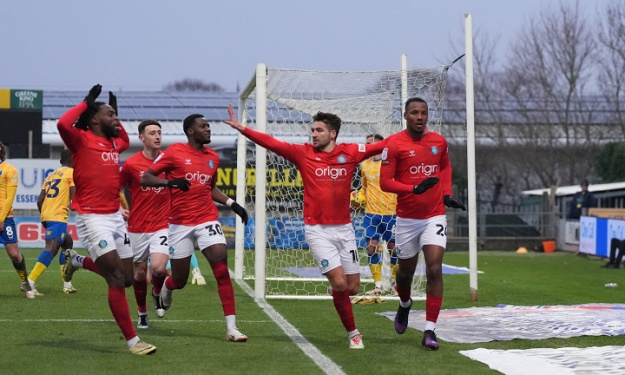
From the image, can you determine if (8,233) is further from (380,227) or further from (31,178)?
(31,178)

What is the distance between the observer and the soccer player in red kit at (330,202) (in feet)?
31.8

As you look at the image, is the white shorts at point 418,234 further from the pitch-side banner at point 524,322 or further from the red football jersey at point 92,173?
the red football jersey at point 92,173

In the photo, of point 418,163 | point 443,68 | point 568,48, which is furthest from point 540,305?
point 568,48

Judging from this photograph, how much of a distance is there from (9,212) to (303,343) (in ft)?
21.3

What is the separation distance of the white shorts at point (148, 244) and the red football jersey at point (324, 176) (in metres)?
1.94

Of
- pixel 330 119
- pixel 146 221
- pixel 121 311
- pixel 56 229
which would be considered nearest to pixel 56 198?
pixel 56 229

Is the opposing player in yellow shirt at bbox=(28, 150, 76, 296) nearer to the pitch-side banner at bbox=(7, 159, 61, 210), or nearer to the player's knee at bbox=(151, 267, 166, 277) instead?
the player's knee at bbox=(151, 267, 166, 277)

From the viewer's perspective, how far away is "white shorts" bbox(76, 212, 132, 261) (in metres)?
9.23

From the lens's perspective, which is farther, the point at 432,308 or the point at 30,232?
the point at 30,232

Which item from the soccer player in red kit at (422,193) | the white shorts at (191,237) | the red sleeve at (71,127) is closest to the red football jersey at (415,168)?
the soccer player in red kit at (422,193)

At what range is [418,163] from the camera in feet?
33.2

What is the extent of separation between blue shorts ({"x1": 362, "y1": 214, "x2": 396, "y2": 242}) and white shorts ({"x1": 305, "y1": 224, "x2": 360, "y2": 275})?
18.7 ft

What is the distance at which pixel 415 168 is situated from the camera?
33.2 feet

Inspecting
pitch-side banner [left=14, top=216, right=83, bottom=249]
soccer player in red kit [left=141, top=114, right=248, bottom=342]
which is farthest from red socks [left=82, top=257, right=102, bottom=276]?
pitch-side banner [left=14, top=216, right=83, bottom=249]
